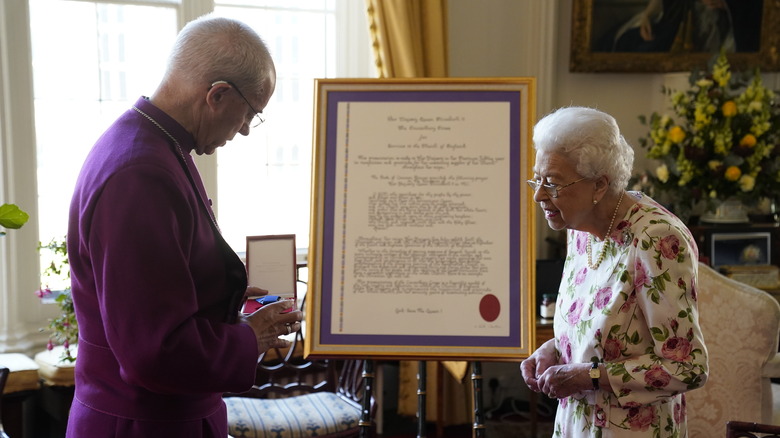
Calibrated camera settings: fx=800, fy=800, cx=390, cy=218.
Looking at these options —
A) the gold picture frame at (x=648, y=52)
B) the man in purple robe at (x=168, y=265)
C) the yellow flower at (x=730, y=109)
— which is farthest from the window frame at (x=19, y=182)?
the yellow flower at (x=730, y=109)

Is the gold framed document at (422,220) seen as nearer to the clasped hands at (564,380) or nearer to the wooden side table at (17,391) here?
the clasped hands at (564,380)

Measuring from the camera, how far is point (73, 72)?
356 centimetres

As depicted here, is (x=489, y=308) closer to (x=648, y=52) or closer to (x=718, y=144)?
(x=718, y=144)

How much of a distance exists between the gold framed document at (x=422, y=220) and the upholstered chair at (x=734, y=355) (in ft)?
2.66

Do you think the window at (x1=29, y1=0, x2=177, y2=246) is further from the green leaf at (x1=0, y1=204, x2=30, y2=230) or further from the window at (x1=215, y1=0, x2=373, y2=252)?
the green leaf at (x1=0, y1=204, x2=30, y2=230)

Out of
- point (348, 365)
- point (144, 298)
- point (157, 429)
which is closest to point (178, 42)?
point (144, 298)

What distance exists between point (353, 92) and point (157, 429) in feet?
4.45

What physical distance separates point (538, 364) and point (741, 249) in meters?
2.29

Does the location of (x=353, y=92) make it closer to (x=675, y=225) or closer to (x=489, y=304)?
(x=489, y=304)

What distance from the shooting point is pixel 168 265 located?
1442 millimetres

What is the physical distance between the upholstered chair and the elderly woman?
3.12 feet

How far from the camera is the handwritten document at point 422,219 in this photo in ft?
8.17

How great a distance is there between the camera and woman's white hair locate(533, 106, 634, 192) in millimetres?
1857

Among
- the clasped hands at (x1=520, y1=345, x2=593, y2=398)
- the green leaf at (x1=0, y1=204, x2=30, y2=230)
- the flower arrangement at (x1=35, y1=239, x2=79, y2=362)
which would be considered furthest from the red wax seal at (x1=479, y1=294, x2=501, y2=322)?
the flower arrangement at (x1=35, y1=239, x2=79, y2=362)
